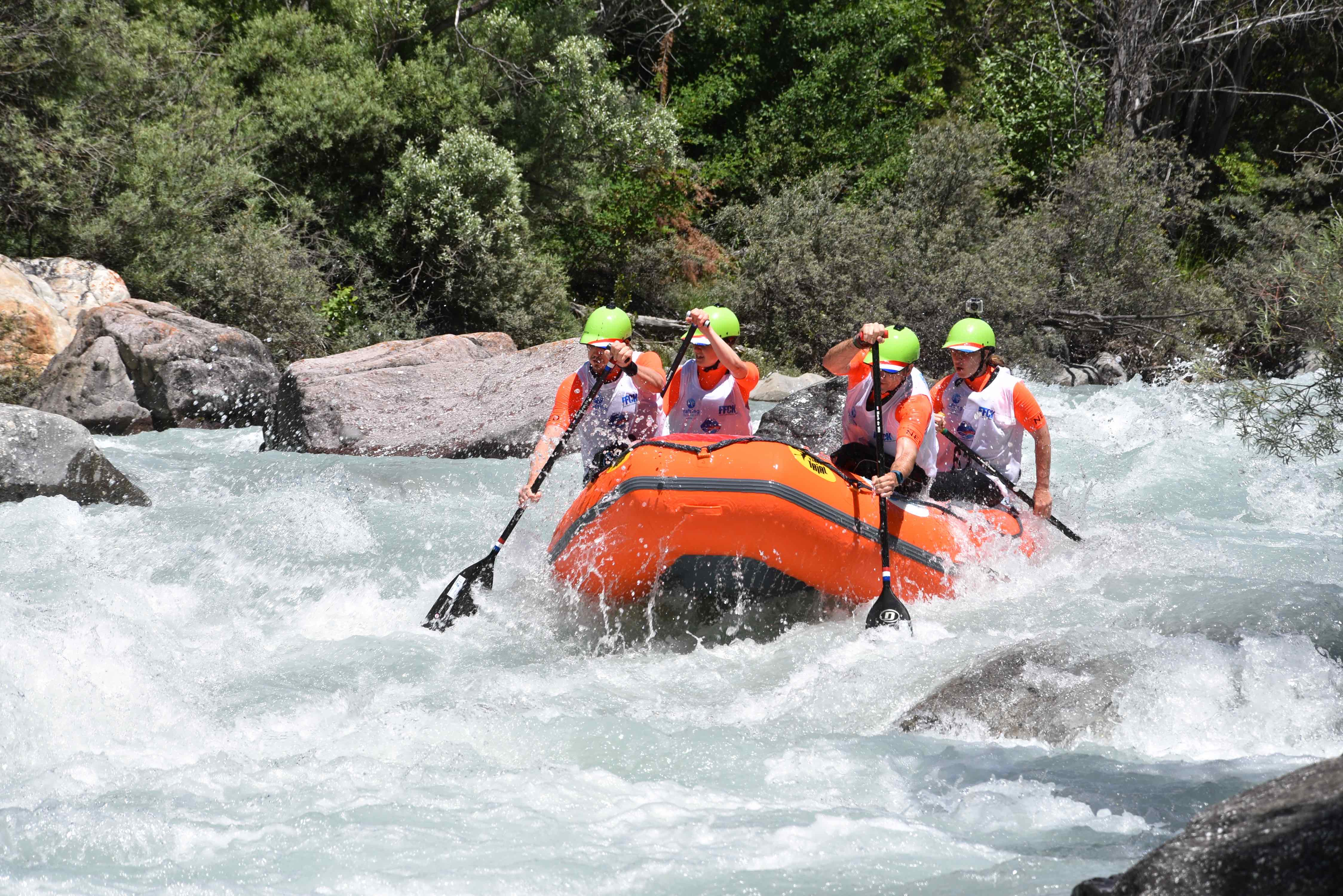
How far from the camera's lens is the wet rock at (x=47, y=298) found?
10.3 metres

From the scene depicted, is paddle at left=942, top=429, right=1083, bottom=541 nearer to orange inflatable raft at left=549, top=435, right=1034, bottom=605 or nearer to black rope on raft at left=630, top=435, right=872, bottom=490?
orange inflatable raft at left=549, top=435, right=1034, bottom=605

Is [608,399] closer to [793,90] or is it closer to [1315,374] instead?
[1315,374]

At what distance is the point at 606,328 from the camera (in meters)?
5.75

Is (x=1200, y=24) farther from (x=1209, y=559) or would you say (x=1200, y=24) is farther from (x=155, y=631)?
(x=155, y=631)

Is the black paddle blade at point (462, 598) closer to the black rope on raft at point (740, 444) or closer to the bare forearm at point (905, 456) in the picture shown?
the black rope on raft at point (740, 444)

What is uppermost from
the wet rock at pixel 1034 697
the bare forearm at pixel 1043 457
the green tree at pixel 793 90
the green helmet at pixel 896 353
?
the green tree at pixel 793 90

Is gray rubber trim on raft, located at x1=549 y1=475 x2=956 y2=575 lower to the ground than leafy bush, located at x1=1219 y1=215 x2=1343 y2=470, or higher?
lower


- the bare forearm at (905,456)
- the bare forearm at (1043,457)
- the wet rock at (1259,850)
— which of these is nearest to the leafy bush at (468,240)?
the bare forearm at (1043,457)

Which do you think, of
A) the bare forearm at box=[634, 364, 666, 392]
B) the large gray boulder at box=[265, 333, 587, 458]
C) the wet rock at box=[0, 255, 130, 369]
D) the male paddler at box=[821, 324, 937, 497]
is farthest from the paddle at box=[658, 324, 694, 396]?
the wet rock at box=[0, 255, 130, 369]

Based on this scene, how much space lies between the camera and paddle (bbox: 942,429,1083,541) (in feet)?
20.5

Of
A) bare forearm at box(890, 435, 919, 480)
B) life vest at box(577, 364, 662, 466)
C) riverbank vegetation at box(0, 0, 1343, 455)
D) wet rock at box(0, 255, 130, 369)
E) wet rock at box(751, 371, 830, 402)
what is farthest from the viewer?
riverbank vegetation at box(0, 0, 1343, 455)

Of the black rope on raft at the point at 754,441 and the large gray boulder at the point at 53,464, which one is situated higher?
the black rope on raft at the point at 754,441

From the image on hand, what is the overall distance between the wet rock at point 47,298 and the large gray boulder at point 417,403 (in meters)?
2.40

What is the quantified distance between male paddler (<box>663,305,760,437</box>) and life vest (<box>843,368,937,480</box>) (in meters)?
0.53
